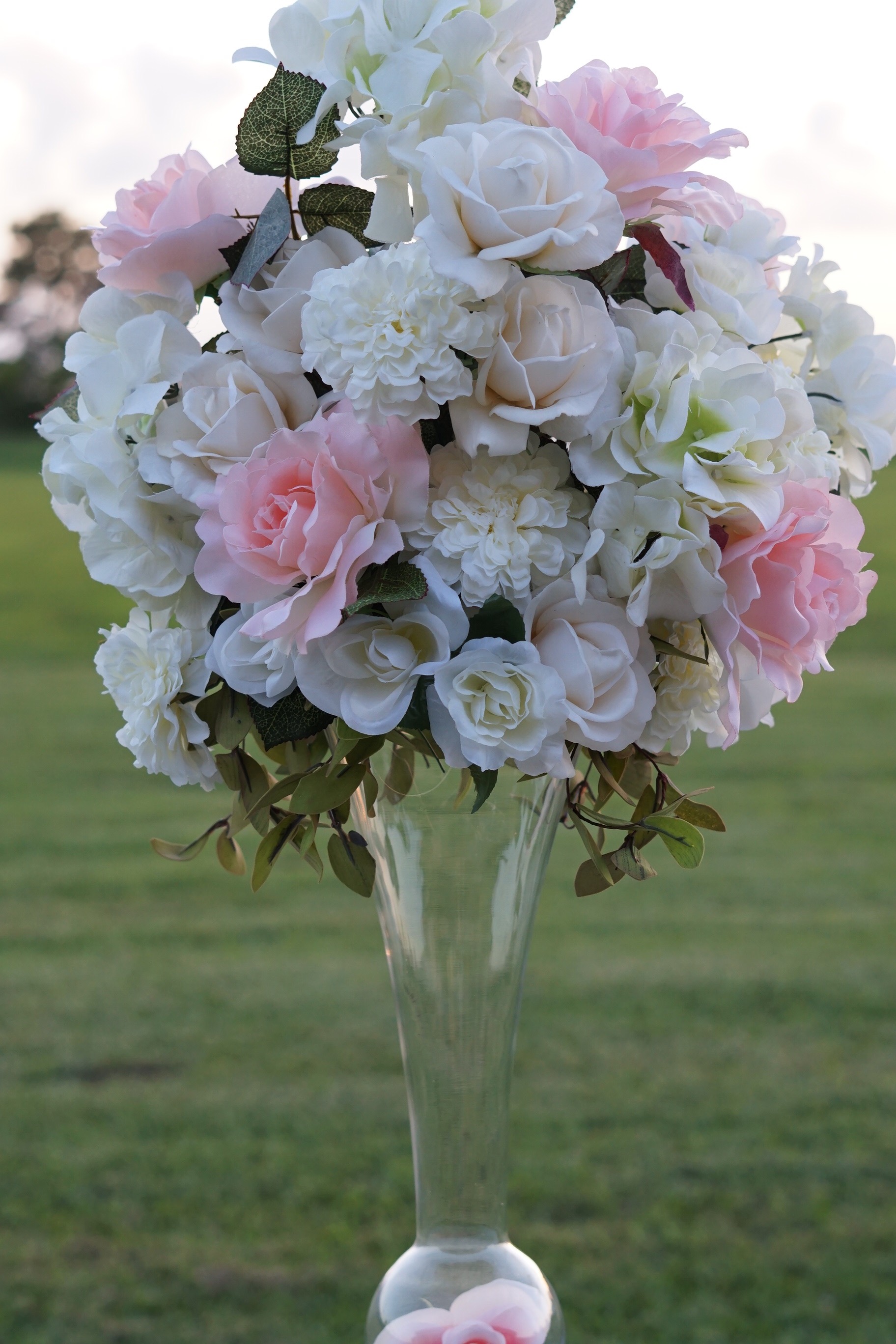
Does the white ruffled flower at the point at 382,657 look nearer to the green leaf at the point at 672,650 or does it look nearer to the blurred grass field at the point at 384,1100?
the green leaf at the point at 672,650

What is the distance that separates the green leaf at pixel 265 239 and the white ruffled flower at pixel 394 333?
0.05 m

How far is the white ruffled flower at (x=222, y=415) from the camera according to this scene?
2.23 ft

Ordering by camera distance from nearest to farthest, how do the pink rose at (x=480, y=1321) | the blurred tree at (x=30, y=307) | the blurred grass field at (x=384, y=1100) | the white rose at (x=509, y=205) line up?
1. the white rose at (x=509, y=205)
2. the pink rose at (x=480, y=1321)
3. the blurred grass field at (x=384, y=1100)
4. the blurred tree at (x=30, y=307)

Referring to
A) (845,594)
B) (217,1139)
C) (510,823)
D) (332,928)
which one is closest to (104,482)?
(510,823)

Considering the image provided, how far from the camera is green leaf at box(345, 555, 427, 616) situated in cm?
64

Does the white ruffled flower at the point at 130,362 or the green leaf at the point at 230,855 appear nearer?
the white ruffled flower at the point at 130,362

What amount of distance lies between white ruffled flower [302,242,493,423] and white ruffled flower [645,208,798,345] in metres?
0.14

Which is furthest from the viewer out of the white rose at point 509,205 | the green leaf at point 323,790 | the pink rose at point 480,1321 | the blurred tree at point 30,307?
the blurred tree at point 30,307

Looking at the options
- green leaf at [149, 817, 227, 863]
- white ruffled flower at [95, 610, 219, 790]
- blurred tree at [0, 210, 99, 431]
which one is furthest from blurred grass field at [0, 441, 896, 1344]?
blurred tree at [0, 210, 99, 431]

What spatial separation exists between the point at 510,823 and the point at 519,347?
30cm

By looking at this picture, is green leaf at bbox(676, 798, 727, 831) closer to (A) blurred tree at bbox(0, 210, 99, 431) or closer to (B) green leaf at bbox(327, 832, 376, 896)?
(B) green leaf at bbox(327, 832, 376, 896)

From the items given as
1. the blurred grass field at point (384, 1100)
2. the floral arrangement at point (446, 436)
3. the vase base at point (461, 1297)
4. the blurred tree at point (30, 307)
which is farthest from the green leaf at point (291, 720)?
the blurred tree at point (30, 307)

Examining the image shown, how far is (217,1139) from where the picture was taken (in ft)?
8.38

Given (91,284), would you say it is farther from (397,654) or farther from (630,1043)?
(630,1043)
